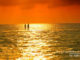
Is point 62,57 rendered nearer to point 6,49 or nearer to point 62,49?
point 62,49

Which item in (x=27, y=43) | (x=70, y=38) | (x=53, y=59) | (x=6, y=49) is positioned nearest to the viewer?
(x=53, y=59)

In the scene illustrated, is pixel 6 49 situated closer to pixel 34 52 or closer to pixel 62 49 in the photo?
pixel 34 52

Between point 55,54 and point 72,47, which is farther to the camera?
point 72,47

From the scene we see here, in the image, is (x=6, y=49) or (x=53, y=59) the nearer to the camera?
(x=53, y=59)

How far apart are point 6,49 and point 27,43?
156 mm

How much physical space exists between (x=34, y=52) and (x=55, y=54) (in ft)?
0.36

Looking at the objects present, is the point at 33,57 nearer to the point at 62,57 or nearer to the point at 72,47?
the point at 62,57

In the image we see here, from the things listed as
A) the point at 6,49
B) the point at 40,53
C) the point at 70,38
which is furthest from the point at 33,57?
the point at 70,38

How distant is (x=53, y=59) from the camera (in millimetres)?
721

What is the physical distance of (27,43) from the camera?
954 mm

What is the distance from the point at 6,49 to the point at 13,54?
81mm

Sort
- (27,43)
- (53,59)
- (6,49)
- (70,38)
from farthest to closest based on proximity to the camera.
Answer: (70,38), (27,43), (6,49), (53,59)

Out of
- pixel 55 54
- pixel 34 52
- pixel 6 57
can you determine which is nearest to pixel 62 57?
pixel 55 54

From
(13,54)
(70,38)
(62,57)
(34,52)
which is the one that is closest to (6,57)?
(13,54)
